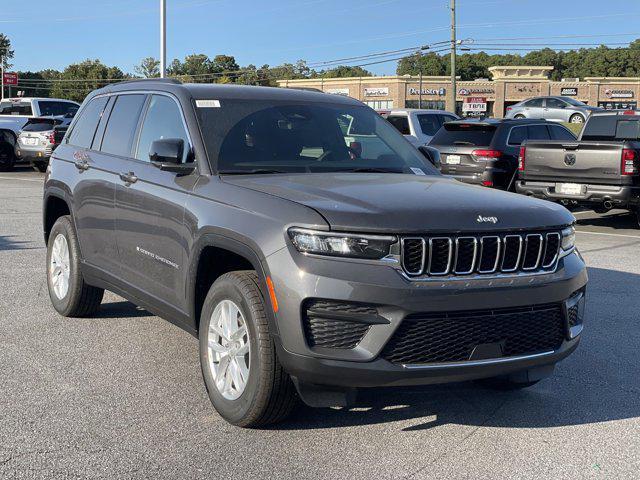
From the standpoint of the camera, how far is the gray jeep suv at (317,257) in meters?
3.89

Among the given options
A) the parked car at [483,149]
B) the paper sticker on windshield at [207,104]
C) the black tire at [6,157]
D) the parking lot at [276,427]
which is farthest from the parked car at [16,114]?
the paper sticker on windshield at [207,104]

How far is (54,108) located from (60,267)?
2048 cm

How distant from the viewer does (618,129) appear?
15.4m

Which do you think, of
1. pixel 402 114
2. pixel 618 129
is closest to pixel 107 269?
pixel 618 129

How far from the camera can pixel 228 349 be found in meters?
4.44

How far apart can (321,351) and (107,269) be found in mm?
2630

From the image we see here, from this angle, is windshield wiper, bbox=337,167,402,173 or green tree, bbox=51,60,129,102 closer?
→ windshield wiper, bbox=337,167,402,173

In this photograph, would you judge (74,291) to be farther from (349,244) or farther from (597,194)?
(597,194)

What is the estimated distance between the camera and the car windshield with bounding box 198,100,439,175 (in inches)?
201

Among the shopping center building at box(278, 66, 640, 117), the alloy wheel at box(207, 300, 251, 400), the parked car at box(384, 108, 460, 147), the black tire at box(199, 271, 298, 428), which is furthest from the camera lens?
the shopping center building at box(278, 66, 640, 117)

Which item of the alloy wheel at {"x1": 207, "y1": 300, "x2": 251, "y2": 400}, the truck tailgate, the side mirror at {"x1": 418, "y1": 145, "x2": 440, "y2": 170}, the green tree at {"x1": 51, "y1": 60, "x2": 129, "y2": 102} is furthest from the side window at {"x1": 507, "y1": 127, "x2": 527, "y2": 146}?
the green tree at {"x1": 51, "y1": 60, "x2": 129, "y2": 102}

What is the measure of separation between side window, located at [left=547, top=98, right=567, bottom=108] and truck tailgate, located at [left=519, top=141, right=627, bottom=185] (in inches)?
1247

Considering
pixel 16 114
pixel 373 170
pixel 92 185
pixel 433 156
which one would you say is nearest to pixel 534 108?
pixel 16 114

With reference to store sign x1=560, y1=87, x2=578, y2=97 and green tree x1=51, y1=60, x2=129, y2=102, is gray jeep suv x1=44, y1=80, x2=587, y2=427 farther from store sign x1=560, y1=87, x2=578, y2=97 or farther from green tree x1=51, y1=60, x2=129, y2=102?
green tree x1=51, y1=60, x2=129, y2=102
